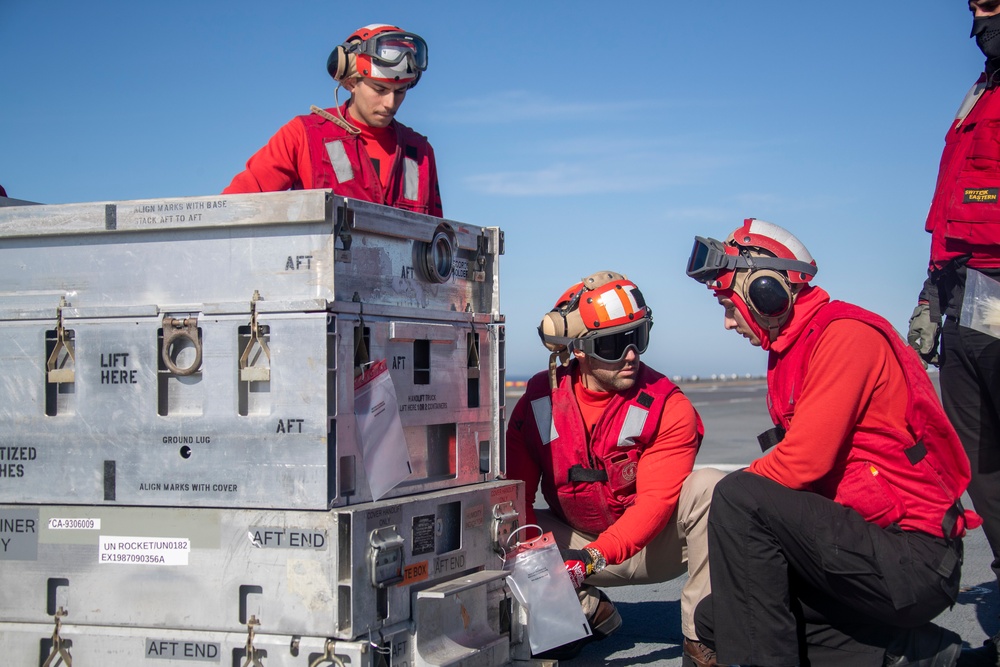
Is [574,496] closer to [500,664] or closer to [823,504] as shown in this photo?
[500,664]

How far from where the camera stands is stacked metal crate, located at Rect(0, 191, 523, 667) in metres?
3.00

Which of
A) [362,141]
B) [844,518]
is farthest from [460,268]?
[844,518]

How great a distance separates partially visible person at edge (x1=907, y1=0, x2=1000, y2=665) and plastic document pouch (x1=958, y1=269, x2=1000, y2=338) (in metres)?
0.02

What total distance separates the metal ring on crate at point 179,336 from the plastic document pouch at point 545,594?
1429mm

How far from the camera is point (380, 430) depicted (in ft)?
10.5

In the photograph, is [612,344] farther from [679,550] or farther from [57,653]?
[57,653]

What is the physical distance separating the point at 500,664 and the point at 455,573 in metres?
0.39

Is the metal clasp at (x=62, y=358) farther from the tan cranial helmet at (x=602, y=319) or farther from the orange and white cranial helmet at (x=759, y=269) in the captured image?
the orange and white cranial helmet at (x=759, y=269)

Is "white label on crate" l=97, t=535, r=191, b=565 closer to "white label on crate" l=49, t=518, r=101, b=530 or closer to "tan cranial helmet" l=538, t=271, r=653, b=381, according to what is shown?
"white label on crate" l=49, t=518, r=101, b=530

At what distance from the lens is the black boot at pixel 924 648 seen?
11.5 feet

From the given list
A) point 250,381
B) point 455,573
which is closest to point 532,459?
point 455,573

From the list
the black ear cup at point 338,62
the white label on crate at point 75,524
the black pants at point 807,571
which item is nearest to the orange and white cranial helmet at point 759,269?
the black pants at point 807,571

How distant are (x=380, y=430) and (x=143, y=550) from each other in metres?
0.82

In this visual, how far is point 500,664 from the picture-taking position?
3.66 meters
